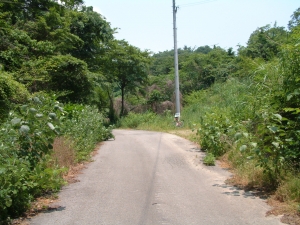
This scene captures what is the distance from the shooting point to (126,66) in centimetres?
3775

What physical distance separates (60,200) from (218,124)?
25.1 feet

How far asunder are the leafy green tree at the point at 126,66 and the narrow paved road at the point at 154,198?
24892mm

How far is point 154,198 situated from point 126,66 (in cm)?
3071

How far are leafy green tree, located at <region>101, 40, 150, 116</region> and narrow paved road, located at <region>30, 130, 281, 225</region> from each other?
24892mm

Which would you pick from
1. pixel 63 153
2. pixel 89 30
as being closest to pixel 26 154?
pixel 63 153

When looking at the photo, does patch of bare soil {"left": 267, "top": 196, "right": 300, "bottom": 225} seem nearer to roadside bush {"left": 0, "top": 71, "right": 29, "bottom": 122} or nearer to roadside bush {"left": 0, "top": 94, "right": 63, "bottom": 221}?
roadside bush {"left": 0, "top": 94, "right": 63, "bottom": 221}

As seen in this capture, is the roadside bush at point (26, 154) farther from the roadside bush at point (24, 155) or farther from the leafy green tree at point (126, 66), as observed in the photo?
the leafy green tree at point (126, 66)

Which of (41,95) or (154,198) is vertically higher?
(41,95)

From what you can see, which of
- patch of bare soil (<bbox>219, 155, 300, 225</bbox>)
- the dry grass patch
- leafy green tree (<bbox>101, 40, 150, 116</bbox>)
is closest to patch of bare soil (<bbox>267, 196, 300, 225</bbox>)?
patch of bare soil (<bbox>219, 155, 300, 225</bbox>)

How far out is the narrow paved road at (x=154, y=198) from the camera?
6535 mm

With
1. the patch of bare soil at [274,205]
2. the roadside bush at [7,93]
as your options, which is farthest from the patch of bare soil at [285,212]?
the roadside bush at [7,93]

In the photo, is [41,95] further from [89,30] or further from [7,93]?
[89,30]

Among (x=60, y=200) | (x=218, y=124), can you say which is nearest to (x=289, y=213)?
(x=60, y=200)

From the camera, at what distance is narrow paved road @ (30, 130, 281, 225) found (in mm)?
6535
